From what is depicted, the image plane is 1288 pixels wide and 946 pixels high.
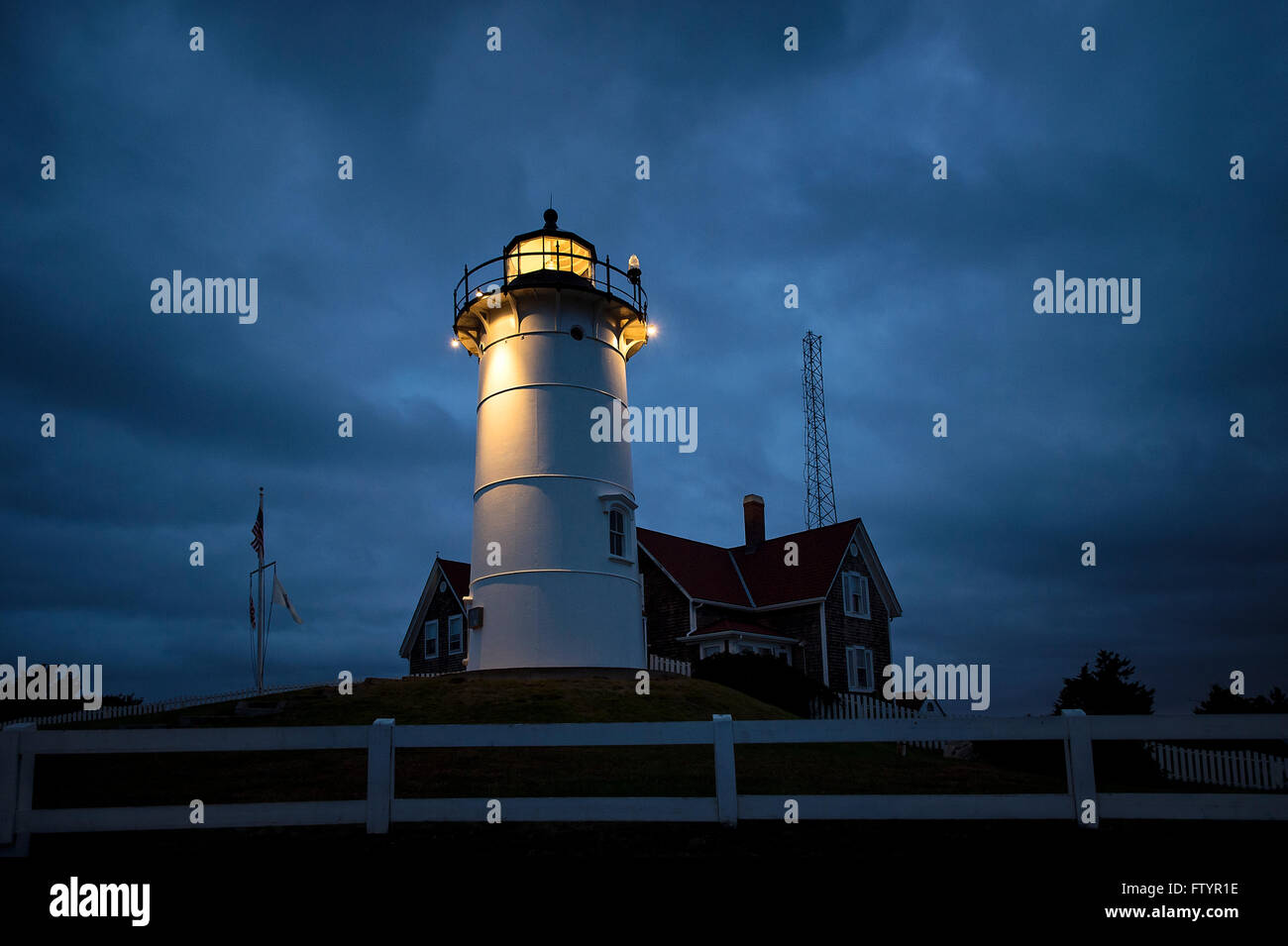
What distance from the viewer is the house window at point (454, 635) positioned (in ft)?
121

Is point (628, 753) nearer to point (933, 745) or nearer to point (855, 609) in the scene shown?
point (933, 745)

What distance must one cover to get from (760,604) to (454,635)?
12234 millimetres

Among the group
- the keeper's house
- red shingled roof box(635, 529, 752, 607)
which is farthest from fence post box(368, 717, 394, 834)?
red shingled roof box(635, 529, 752, 607)

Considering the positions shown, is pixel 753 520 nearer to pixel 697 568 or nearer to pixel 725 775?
pixel 697 568

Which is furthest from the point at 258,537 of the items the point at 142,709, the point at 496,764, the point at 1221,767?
the point at 1221,767

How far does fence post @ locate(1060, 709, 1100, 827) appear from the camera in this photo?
866 centimetres

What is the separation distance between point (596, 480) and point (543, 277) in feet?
19.1

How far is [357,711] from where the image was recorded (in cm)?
1961

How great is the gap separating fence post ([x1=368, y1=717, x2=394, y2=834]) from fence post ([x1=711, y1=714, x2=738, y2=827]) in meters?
3.20

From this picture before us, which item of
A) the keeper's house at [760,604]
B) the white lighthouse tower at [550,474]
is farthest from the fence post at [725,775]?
the keeper's house at [760,604]

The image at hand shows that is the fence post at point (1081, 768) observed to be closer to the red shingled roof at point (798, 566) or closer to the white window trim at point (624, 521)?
the white window trim at point (624, 521)

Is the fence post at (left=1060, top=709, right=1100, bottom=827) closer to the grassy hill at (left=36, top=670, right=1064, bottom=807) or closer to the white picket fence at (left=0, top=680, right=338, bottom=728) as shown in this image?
the grassy hill at (left=36, top=670, right=1064, bottom=807)

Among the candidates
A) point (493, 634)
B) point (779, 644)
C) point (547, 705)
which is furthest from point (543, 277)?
point (779, 644)
